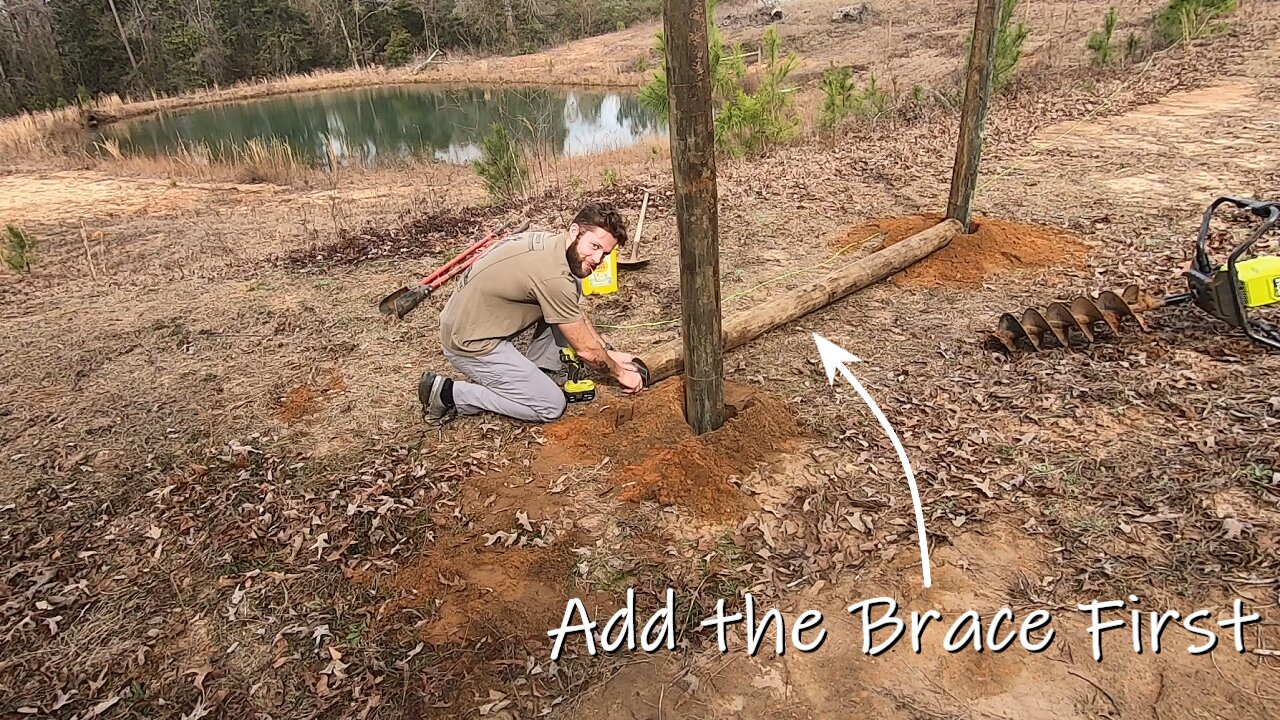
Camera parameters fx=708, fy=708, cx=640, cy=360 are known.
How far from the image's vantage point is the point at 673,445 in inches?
137

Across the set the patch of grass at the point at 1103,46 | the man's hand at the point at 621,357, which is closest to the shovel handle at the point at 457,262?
the man's hand at the point at 621,357

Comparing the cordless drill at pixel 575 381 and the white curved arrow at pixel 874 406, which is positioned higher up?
the cordless drill at pixel 575 381

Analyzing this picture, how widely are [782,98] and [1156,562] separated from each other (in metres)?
9.48

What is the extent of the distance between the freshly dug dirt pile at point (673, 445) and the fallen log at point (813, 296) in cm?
25

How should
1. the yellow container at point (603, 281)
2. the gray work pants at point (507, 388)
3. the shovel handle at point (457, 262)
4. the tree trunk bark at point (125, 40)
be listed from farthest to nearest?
1. the tree trunk bark at point (125, 40)
2. the shovel handle at point (457, 262)
3. the yellow container at point (603, 281)
4. the gray work pants at point (507, 388)

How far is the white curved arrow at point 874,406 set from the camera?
111 inches

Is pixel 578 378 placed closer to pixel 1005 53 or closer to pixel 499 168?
pixel 499 168

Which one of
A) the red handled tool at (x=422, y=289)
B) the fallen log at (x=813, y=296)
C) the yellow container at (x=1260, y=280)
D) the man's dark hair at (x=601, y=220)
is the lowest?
the fallen log at (x=813, y=296)

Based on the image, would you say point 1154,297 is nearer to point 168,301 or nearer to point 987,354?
point 987,354

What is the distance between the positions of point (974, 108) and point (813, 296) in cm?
214

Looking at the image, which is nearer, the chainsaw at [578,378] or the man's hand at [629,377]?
the man's hand at [629,377]

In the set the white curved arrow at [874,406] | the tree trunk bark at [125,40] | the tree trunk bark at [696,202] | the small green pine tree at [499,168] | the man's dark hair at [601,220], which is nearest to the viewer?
the tree trunk bark at [696,202]

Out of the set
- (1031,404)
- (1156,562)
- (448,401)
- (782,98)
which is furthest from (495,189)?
(1156,562)

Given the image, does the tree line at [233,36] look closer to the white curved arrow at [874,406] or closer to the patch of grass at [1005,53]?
the patch of grass at [1005,53]
